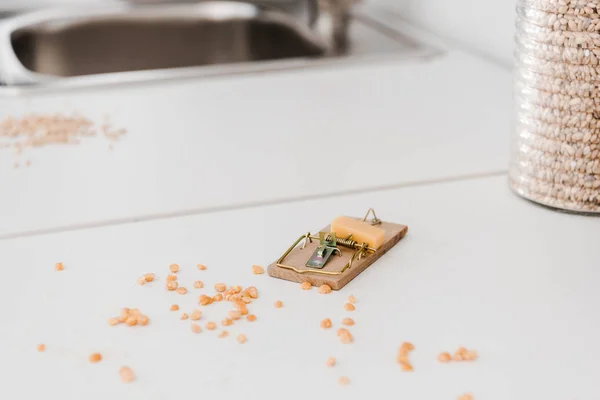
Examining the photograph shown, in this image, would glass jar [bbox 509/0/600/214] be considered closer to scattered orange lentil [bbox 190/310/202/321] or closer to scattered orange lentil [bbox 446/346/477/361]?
scattered orange lentil [bbox 446/346/477/361]

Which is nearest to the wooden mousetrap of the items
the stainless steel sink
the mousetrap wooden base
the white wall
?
the mousetrap wooden base

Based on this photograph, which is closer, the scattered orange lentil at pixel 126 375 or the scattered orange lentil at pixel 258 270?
the scattered orange lentil at pixel 126 375

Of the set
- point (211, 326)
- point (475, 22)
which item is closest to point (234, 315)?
point (211, 326)

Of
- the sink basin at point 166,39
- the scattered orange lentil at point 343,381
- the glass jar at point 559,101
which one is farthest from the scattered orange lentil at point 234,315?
the sink basin at point 166,39

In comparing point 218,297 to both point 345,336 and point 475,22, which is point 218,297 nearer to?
point 345,336

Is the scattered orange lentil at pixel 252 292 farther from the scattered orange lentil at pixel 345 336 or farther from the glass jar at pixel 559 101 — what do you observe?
the glass jar at pixel 559 101

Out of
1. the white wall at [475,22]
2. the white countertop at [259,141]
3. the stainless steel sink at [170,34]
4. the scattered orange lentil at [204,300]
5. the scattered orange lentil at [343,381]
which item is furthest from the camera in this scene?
the stainless steel sink at [170,34]
